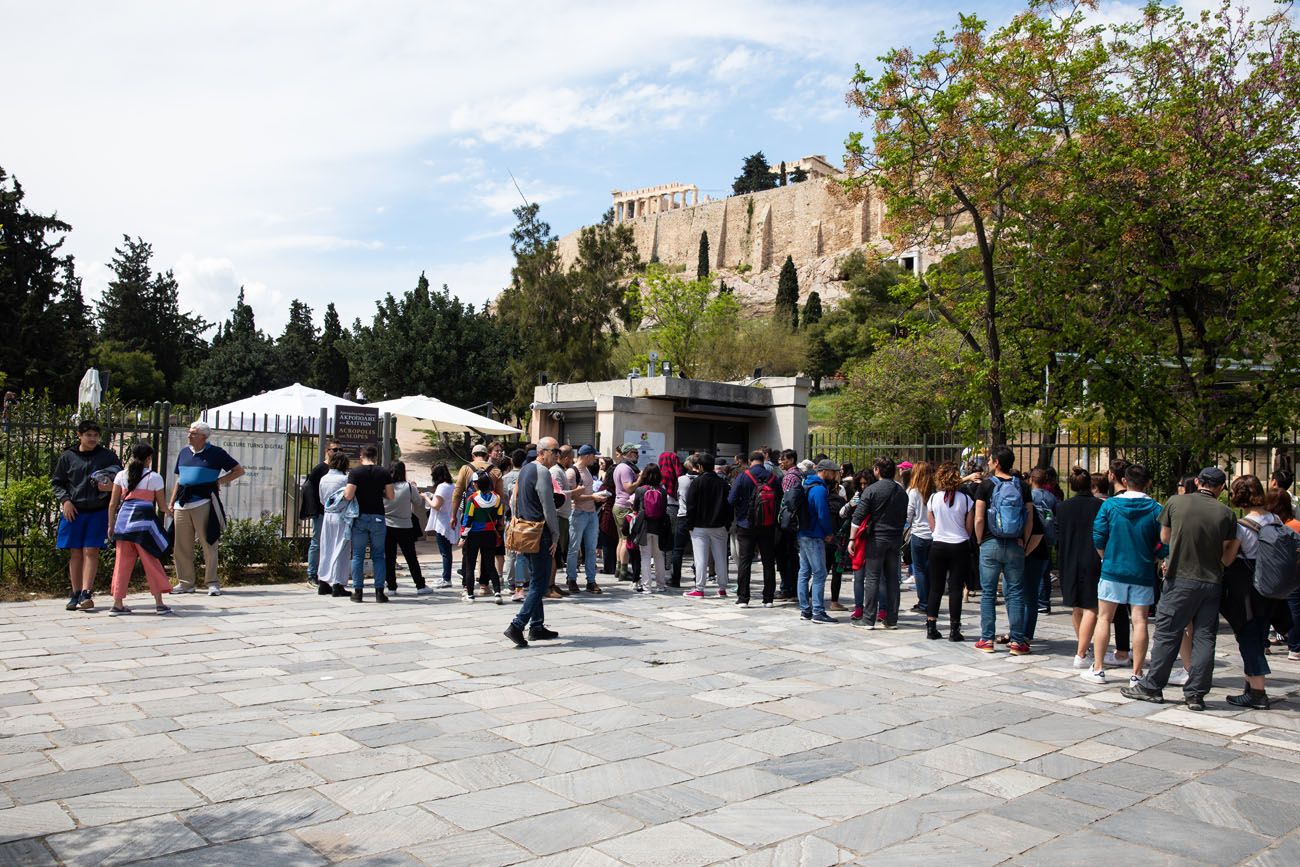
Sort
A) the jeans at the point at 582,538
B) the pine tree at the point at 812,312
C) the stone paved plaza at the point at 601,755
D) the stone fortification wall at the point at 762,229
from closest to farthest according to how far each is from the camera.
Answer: the stone paved plaza at the point at 601,755
the jeans at the point at 582,538
the pine tree at the point at 812,312
the stone fortification wall at the point at 762,229

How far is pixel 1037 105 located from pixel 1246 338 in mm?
3998

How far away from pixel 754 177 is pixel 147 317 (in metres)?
78.4

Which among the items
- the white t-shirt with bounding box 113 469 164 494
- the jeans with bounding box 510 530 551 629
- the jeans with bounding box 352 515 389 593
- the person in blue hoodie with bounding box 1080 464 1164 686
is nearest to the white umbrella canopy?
the jeans with bounding box 352 515 389 593

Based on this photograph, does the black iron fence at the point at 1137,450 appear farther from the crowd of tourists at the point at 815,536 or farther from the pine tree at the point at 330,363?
the pine tree at the point at 330,363

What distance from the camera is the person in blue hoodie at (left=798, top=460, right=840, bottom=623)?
32.7 ft

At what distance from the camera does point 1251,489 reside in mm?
7539

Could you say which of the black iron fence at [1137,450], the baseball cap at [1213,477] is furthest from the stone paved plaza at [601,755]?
the black iron fence at [1137,450]

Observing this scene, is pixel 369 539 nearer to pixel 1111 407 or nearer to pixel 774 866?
pixel 774 866

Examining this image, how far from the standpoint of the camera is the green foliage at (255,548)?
39.5ft

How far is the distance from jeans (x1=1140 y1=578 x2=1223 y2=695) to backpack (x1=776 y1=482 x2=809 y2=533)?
3.78 m

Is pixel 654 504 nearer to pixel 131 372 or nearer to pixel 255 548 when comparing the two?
pixel 255 548

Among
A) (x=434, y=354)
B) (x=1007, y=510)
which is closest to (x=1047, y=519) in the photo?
(x=1007, y=510)

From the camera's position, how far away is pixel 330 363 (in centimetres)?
6612

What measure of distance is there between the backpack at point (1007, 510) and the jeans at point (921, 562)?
1962 mm
